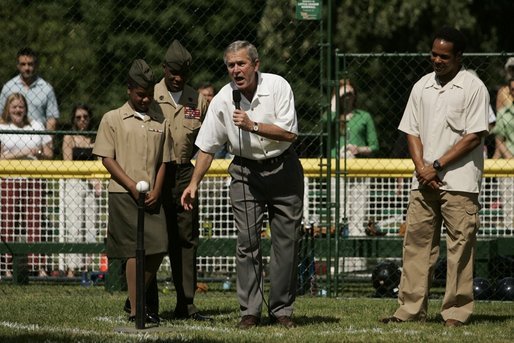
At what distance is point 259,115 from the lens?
1020cm

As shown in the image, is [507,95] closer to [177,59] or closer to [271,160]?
[177,59]

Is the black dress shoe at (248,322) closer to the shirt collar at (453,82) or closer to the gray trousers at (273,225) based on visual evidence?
the gray trousers at (273,225)

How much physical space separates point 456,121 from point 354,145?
4.82 metres

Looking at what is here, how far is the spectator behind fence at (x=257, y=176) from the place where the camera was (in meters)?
10.2

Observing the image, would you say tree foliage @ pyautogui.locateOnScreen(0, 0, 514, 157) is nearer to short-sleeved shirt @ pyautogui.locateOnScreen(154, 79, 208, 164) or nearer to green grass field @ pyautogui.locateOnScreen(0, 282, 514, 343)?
green grass field @ pyautogui.locateOnScreen(0, 282, 514, 343)

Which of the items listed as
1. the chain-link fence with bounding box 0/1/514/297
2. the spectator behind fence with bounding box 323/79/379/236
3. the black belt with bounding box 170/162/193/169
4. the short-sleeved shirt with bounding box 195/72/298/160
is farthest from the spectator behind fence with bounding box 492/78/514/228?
the short-sleeved shirt with bounding box 195/72/298/160

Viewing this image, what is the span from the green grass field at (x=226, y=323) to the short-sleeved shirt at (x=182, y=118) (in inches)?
53.7

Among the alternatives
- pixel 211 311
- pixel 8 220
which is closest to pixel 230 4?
pixel 8 220

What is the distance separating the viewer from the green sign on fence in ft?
44.4

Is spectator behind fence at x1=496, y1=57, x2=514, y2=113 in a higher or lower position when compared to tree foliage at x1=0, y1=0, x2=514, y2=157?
lower

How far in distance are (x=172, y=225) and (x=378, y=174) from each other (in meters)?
3.66

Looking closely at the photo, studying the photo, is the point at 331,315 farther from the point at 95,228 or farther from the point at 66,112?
the point at 66,112

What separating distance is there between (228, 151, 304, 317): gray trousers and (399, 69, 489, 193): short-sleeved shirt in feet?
3.45

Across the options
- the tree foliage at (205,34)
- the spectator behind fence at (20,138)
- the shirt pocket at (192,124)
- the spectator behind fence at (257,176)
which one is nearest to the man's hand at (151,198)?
the spectator behind fence at (257,176)
